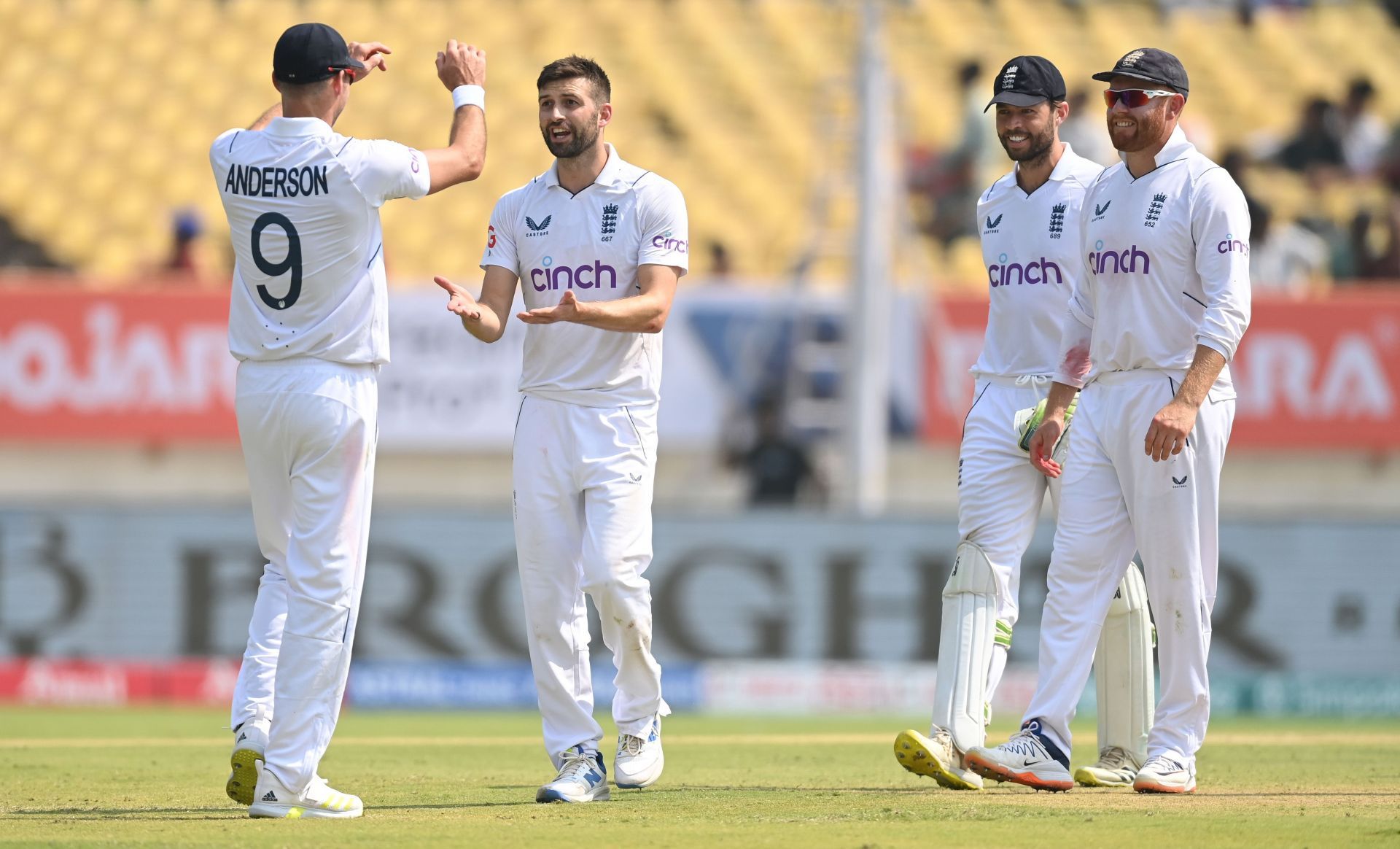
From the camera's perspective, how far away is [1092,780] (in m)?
7.23

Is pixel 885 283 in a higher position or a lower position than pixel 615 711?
higher

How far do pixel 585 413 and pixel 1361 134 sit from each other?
44.1 feet

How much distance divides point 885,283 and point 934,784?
9142mm

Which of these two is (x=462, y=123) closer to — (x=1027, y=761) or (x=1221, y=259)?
(x=1221, y=259)

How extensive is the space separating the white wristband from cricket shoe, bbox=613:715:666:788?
2.30m

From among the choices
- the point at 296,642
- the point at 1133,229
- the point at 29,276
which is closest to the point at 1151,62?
the point at 1133,229

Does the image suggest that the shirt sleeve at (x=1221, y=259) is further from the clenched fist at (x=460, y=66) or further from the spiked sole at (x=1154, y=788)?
the clenched fist at (x=460, y=66)

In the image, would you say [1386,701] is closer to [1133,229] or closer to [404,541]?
[404,541]

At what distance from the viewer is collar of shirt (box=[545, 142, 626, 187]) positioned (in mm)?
7090

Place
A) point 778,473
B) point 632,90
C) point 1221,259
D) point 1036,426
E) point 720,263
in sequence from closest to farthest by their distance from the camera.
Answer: point 1221,259 → point 1036,426 → point 778,473 → point 720,263 → point 632,90

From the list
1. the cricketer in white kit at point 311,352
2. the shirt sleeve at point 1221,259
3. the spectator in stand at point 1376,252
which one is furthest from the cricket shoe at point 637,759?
the spectator in stand at point 1376,252

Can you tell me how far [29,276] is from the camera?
16.5m

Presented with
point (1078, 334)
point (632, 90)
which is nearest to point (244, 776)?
point (1078, 334)

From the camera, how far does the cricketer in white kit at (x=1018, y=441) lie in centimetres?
727
